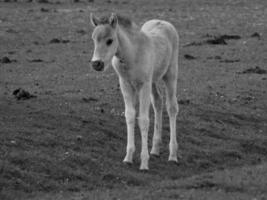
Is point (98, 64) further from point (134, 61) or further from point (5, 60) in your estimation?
point (5, 60)

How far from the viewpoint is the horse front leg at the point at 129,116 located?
1290 centimetres

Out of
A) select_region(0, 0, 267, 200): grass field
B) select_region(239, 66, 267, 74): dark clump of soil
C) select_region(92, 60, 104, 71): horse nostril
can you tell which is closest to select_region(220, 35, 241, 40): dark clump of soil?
select_region(0, 0, 267, 200): grass field

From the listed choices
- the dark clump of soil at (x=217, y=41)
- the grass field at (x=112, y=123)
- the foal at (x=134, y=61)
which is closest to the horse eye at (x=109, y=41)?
the foal at (x=134, y=61)

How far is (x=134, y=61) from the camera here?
12.8m

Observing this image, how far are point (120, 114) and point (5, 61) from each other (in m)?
9.29

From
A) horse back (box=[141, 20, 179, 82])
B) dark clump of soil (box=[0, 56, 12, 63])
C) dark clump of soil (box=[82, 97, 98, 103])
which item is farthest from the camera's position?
dark clump of soil (box=[0, 56, 12, 63])

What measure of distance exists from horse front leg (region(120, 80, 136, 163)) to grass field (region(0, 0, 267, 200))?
26 cm

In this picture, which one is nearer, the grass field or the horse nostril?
the grass field

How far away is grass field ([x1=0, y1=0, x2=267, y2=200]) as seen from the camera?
11.4m

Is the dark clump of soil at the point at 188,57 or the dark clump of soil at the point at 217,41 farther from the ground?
the dark clump of soil at the point at 188,57

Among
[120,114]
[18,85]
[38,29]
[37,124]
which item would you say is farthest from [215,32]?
[37,124]

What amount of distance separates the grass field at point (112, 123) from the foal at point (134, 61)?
58 centimetres

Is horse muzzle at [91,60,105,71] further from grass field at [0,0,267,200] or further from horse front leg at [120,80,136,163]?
grass field at [0,0,267,200]

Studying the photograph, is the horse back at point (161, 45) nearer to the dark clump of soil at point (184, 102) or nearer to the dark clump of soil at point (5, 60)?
the dark clump of soil at point (184, 102)
